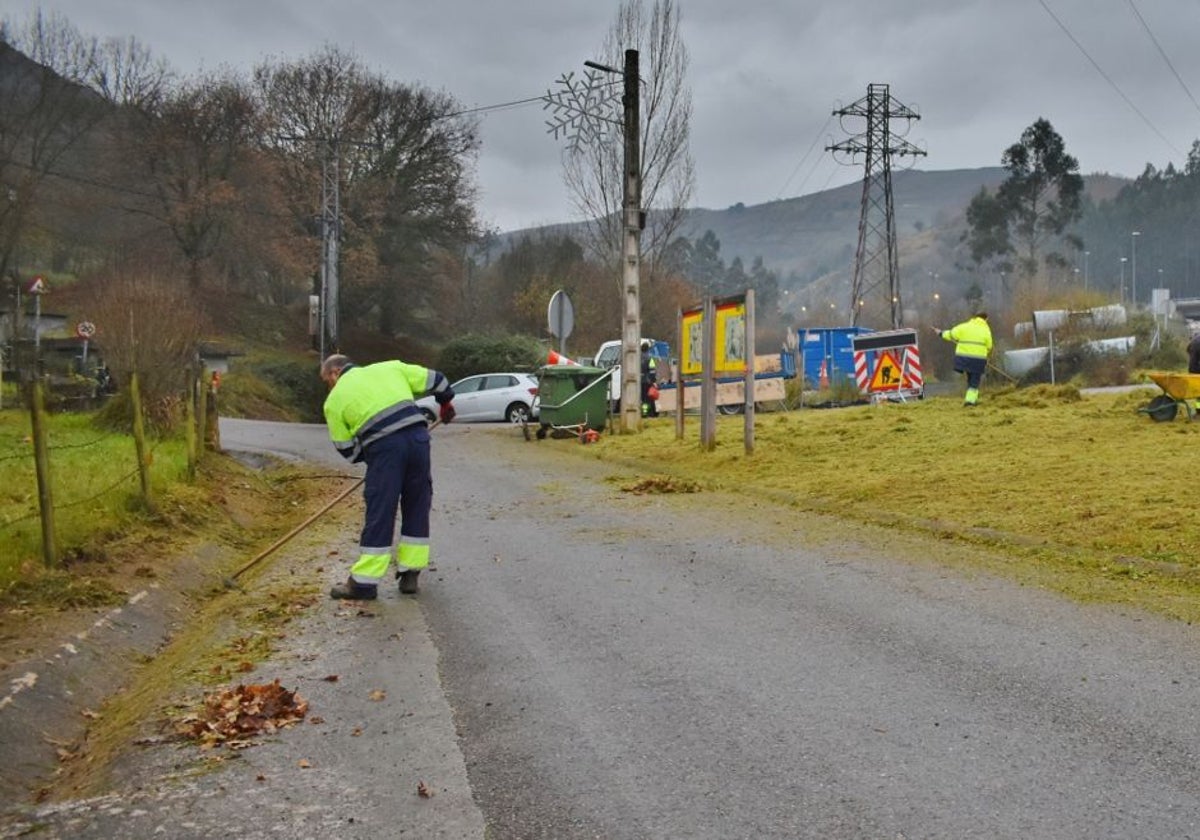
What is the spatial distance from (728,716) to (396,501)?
12.2 ft

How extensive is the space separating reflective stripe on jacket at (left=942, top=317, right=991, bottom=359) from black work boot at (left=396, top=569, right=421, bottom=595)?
507 inches

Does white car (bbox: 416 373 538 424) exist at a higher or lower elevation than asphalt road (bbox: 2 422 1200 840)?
higher

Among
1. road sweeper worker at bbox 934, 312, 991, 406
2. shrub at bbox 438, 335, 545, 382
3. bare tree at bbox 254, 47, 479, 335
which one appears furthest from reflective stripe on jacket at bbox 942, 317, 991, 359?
bare tree at bbox 254, 47, 479, 335

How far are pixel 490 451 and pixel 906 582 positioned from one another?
13655mm

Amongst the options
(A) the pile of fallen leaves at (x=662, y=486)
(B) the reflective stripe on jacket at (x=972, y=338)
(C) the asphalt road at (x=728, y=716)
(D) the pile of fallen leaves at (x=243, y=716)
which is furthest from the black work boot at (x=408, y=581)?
(B) the reflective stripe on jacket at (x=972, y=338)

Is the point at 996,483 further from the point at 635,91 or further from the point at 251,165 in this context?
the point at 251,165

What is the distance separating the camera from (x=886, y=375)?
23125 mm

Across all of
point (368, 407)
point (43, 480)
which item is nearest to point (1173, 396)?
point (368, 407)

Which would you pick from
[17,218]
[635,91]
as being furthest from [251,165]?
[635,91]

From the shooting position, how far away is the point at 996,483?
10695 mm

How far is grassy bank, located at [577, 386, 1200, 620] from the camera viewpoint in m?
7.65

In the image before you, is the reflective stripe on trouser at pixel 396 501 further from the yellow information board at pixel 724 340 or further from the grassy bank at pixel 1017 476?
the yellow information board at pixel 724 340

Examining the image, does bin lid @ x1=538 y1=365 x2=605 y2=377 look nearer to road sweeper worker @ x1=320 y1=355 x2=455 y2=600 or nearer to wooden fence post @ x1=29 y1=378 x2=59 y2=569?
road sweeper worker @ x1=320 y1=355 x2=455 y2=600

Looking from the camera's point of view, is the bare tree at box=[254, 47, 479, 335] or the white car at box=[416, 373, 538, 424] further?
the bare tree at box=[254, 47, 479, 335]
